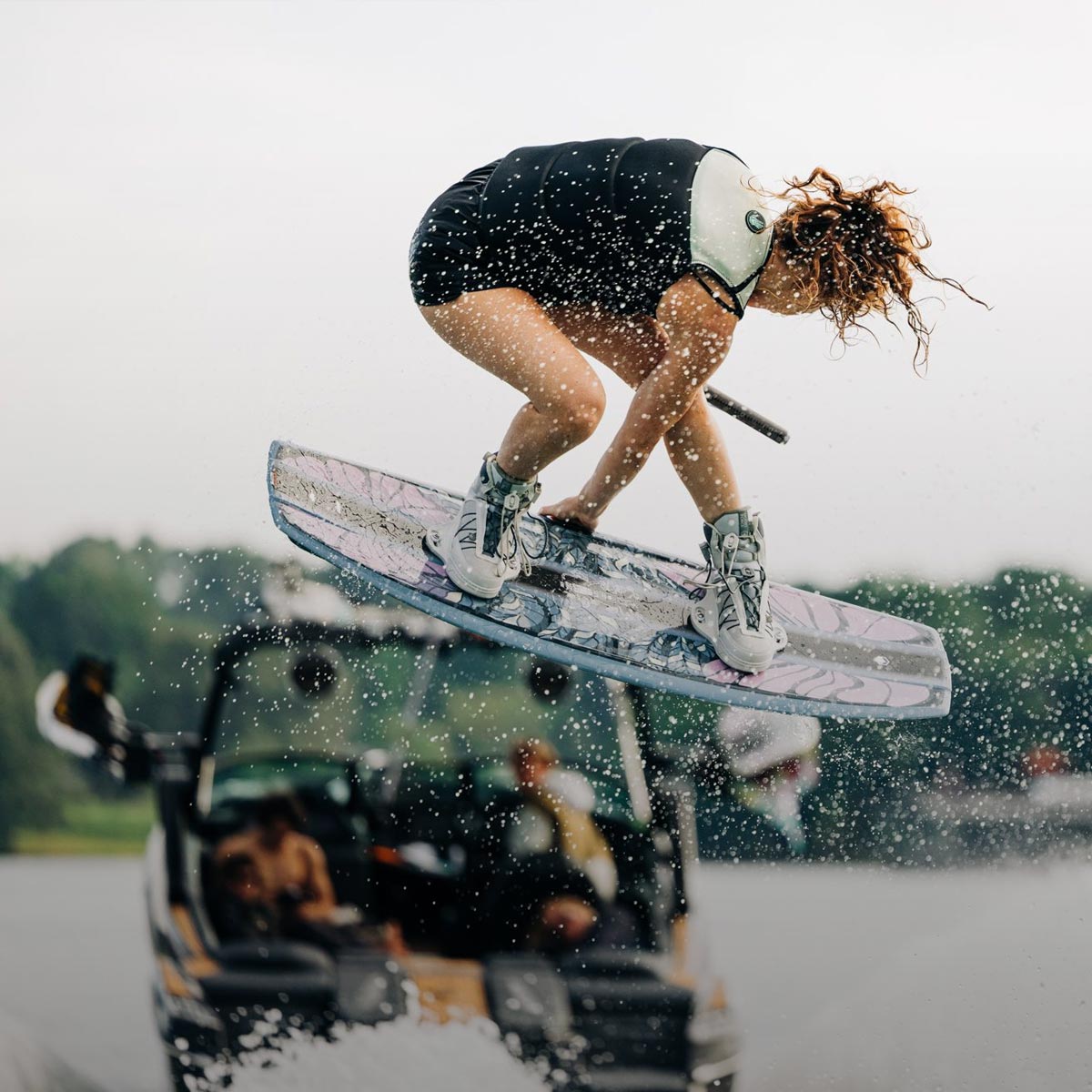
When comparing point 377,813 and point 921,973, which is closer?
point 377,813

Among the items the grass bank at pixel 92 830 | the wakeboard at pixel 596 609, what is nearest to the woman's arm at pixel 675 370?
the wakeboard at pixel 596 609

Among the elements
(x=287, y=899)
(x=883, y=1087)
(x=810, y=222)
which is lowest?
(x=883, y=1087)

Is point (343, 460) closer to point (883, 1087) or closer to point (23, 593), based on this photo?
point (883, 1087)

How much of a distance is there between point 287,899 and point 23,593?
26122 mm

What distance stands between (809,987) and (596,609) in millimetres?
11010

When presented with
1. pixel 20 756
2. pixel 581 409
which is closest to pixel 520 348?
pixel 581 409

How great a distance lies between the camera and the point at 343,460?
3.39 meters

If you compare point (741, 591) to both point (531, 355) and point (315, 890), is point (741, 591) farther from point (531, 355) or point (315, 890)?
point (315, 890)

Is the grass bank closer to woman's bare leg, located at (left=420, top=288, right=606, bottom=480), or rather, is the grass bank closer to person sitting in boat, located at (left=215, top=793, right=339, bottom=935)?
person sitting in boat, located at (left=215, top=793, right=339, bottom=935)

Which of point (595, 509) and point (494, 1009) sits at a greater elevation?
point (595, 509)

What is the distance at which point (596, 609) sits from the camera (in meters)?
3.12

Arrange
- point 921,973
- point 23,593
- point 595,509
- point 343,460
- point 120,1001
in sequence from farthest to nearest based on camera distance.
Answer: point 23,593 < point 120,1001 < point 921,973 < point 343,460 < point 595,509

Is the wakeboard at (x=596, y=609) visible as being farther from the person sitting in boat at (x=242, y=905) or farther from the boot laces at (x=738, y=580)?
the person sitting in boat at (x=242, y=905)

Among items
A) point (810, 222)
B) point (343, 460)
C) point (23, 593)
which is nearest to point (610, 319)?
point (810, 222)
